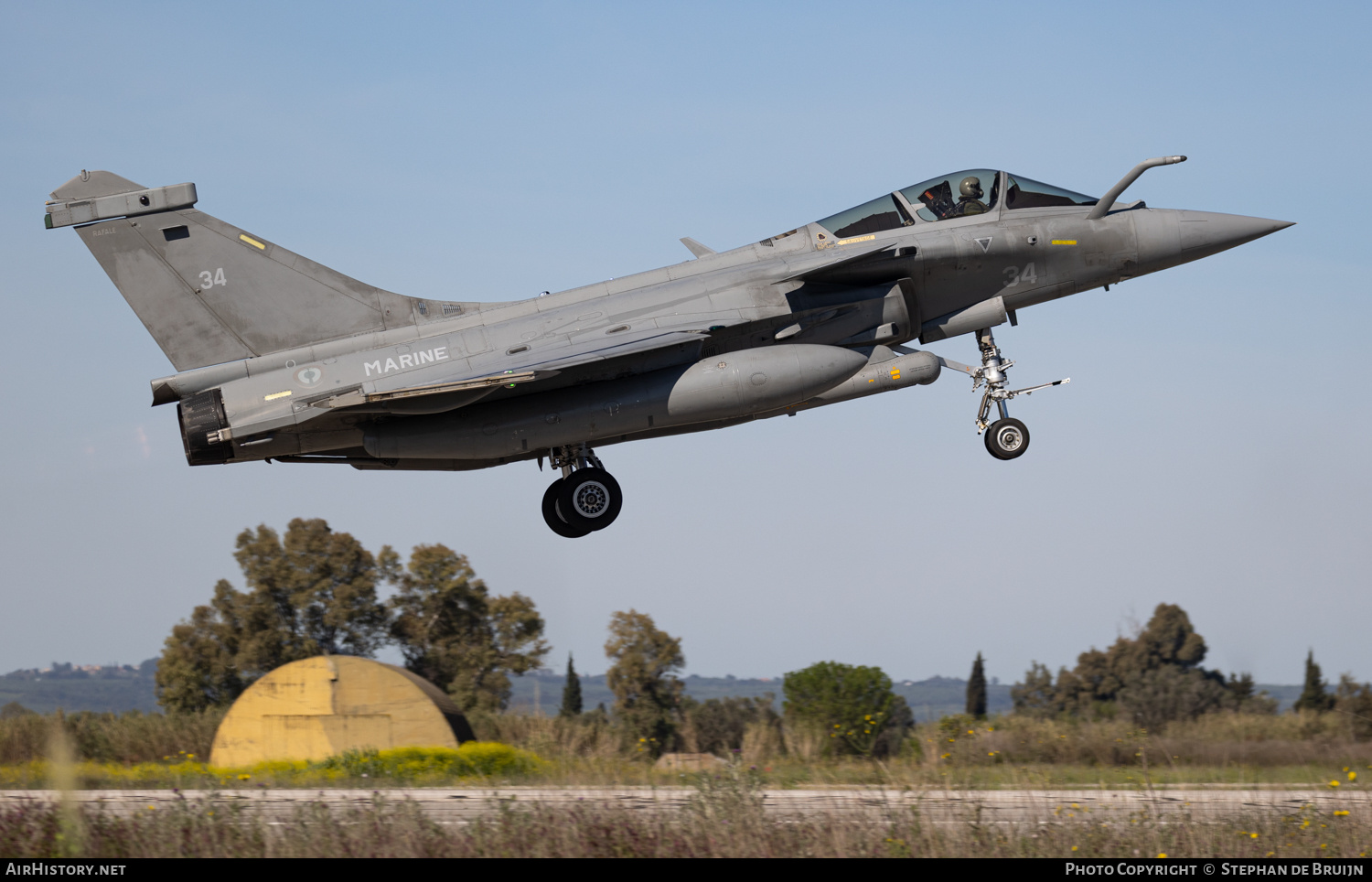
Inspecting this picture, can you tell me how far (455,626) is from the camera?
35875 millimetres

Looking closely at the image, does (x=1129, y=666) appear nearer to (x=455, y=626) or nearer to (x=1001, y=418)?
(x=455, y=626)

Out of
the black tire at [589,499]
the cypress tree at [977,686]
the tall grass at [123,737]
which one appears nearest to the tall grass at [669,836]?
the black tire at [589,499]

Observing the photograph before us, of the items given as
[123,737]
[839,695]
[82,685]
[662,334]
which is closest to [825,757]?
[839,695]

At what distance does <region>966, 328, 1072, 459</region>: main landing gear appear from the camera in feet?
50.2

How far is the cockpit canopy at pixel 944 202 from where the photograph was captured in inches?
619

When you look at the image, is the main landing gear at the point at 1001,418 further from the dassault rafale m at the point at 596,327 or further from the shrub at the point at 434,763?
the shrub at the point at 434,763

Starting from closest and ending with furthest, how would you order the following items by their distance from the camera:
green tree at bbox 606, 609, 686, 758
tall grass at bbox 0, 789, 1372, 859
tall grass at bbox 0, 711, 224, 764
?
tall grass at bbox 0, 789, 1372, 859 → tall grass at bbox 0, 711, 224, 764 → green tree at bbox 606, 609, 686, 758

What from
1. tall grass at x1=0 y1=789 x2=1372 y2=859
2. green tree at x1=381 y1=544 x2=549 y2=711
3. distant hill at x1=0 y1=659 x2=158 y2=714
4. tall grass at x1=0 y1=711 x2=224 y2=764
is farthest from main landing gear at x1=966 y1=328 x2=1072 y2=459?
distant hill at x1=0 y1=659 x2=158 y2=714

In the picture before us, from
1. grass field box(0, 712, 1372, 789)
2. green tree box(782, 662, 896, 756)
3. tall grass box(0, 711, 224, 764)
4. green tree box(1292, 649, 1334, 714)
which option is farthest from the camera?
green tree box(1292, 649, 1334, 714)

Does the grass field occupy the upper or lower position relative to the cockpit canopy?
lower

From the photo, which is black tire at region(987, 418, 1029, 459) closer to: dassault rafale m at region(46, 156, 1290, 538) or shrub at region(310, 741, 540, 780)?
dassault rafale m at region(46, 156, 1290, 538)

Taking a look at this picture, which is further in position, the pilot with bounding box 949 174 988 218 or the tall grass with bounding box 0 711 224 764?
the tall grass with bounding box 0 711 224 764

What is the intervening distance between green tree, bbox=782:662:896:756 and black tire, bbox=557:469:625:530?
289 inches
